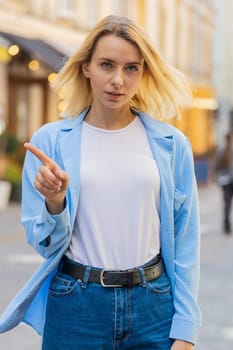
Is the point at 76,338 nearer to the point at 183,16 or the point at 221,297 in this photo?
the point at 221,297

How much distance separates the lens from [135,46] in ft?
8.21

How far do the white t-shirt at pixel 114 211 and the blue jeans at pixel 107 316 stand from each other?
0.27ft

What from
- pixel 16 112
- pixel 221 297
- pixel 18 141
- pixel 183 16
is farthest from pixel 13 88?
pixel 183 16

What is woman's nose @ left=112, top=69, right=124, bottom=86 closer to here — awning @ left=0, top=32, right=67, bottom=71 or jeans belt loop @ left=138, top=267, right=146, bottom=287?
jeans belt loop @ left=138, top=267, right=146, bottom=287

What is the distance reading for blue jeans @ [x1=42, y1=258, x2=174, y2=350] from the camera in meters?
2.47

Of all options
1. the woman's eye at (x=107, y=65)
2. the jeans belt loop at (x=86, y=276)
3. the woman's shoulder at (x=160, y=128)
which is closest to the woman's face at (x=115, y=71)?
the woman's eye at (x=107, y=65)

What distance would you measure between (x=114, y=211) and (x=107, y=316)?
12.6 inches

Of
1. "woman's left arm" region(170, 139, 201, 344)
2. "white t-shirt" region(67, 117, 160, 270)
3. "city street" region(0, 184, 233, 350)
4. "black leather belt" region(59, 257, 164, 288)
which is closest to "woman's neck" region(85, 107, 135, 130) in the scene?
"white t-shirt" region(67, 117, 160, 270)

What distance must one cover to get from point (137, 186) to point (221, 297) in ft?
17.1

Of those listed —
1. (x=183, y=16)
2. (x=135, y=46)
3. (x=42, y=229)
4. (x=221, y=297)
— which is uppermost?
(x=135, y=46)

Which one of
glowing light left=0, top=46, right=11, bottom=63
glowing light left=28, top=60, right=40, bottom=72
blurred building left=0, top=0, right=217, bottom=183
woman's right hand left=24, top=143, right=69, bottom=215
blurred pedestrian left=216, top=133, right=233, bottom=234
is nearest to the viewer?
woman's right hand left=24, top=143, right=69, bottom=215

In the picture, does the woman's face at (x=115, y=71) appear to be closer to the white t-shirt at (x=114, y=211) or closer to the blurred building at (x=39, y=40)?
the white t-shirt at (x=114, y=211)

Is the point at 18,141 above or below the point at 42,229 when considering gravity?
below

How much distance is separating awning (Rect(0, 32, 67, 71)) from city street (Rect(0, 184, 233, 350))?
3.66 metres
